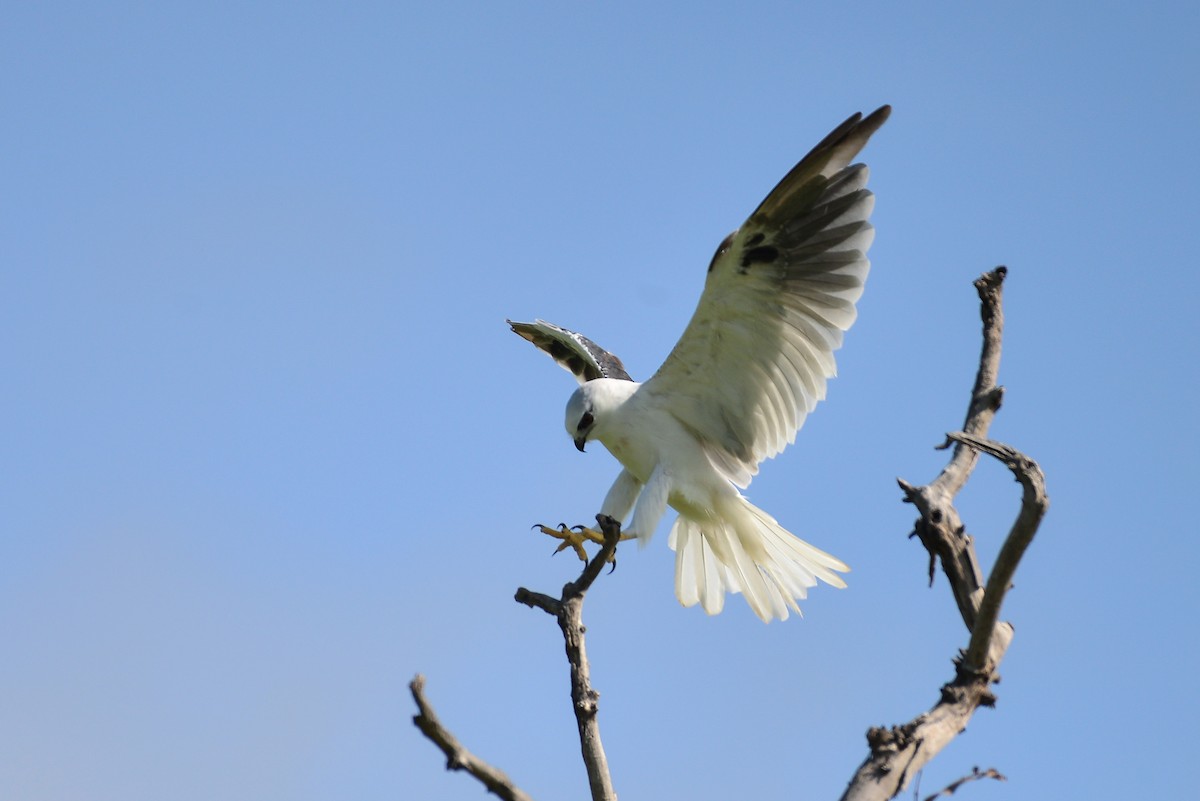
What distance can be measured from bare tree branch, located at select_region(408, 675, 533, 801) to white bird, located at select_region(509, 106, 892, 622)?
7.00ft

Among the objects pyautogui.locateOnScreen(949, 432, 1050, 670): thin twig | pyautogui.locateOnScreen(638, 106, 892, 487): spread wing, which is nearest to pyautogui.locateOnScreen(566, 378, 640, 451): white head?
pyautogui.locateOnScreen(638, 106, 892, 487): spread wing

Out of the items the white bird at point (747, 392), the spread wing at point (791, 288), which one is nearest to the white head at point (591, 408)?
the white bird at point (747, 392)

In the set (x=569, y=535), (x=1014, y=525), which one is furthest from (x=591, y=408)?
(x=1014, y=525)

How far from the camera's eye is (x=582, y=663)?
3812mm

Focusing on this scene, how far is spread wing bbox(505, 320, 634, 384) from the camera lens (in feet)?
22.9

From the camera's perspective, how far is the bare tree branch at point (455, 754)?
9.58ft

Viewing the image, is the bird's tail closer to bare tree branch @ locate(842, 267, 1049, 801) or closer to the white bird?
the white bird

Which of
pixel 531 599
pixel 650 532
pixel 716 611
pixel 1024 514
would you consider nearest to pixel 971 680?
pixel 1024 514

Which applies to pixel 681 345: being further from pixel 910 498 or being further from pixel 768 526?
pixel 910 498

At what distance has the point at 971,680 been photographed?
3543 mm

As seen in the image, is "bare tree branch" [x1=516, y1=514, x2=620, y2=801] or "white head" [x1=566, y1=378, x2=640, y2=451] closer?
"bare tree branch" [x1=516, y1=514, x2=620, y2=801]

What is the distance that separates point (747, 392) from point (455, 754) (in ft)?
9.78

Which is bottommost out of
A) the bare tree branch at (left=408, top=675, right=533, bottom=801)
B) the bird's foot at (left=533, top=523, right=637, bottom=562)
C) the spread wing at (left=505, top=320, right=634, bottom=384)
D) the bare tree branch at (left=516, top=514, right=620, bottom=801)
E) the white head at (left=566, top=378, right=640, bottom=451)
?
the bare tree branch at (left=408, top=675, right=533, bottom=801)

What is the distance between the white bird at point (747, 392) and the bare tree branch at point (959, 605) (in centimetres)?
131
